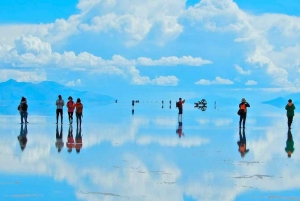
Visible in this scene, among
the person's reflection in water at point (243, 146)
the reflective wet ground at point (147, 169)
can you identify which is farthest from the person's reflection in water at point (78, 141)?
the person's reflection in water at point (243, 146)

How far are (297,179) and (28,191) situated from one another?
669cm

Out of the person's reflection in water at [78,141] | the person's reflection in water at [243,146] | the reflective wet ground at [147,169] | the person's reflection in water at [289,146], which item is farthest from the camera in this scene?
the person's reflection in water at [78,141]

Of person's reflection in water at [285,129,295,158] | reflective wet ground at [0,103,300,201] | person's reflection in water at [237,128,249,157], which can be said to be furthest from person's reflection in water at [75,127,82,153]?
person's reflection in water at [285,129,295,158]

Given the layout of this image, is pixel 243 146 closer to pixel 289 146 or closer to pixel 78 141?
pixel 289 146

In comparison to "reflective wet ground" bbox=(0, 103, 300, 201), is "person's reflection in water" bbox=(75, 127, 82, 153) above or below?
above

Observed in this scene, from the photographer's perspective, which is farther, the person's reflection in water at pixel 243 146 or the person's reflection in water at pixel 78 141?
the person's reflection in water at pixel 78 141

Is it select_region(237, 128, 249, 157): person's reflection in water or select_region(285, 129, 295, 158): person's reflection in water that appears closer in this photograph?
select_region(237, 128, 249, 157): person's reflection in water

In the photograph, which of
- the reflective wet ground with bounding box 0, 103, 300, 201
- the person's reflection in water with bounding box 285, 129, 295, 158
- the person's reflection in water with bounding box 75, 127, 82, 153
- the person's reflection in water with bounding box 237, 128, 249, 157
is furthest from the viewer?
the person's reflection in water with bounding box 75, 127, 82, 153

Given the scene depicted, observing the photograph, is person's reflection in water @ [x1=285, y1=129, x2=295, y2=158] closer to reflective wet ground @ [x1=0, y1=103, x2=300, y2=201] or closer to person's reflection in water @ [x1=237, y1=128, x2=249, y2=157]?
reflective wet ground @ [x1=0, y1=103, x2=300, y2=201]

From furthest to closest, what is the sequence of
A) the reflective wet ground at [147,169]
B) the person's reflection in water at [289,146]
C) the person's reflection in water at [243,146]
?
the person's reflection in water at [289,146]
the person's reflection in water at [243,146]
the reflective wet ground at [147,169]

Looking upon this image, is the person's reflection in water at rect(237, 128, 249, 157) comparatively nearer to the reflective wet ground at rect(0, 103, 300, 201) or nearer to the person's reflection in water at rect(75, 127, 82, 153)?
the reflective wet ground at rect(0, 103, 300, 201)

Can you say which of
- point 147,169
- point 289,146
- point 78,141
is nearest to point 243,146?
point 289,146

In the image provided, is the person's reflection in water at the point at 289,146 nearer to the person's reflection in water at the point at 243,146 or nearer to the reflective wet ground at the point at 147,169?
the reflective wet ground at the point at 147,169

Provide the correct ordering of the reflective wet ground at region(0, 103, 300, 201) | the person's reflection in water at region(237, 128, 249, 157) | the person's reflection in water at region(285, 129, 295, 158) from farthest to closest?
the person's reflection in water at region(285, 129, 295, 158) → the person's reflection in water at region(237, 128, 249, 157) → the reflective wet ground at region(0, 103, 300, 201)
